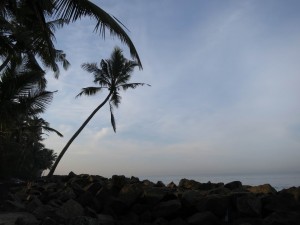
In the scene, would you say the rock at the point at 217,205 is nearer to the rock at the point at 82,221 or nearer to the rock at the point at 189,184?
the rock at the point at 82,221

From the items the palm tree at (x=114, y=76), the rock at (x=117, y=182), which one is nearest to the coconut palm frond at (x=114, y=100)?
the palm tree at (x=114, y=76)

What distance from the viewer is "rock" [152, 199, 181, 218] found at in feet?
31.4

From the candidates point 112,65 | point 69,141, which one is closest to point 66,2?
point 69,141

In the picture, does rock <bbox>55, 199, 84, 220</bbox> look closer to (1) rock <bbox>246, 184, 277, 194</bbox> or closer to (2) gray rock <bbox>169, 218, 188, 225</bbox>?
(2) gray rock <bbox>169, 218, 188, 225</bbox>

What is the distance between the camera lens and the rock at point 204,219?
888 centimetres

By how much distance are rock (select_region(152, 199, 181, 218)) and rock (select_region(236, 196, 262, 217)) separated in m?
1.40

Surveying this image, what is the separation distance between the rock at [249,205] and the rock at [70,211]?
3.54m

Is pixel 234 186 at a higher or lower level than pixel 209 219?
higher

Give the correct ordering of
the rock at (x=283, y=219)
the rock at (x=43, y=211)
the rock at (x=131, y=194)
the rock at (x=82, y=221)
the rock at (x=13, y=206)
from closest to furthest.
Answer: the rock at (x=82, y=221)
the rock at (x=283, y=219)
the rock at (x=43, y=211)
the rock at (x=13, y=206)
the rock at (x=131, y=194)

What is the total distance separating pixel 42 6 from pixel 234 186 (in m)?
7.87

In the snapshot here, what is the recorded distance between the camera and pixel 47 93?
12.9 metres

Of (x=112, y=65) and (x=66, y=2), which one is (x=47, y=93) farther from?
(x=112, y=65)

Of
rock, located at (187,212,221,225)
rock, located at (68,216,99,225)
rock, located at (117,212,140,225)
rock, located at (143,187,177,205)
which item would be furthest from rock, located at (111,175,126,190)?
rock, located at (68,216,99,225)

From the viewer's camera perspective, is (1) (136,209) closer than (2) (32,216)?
No
